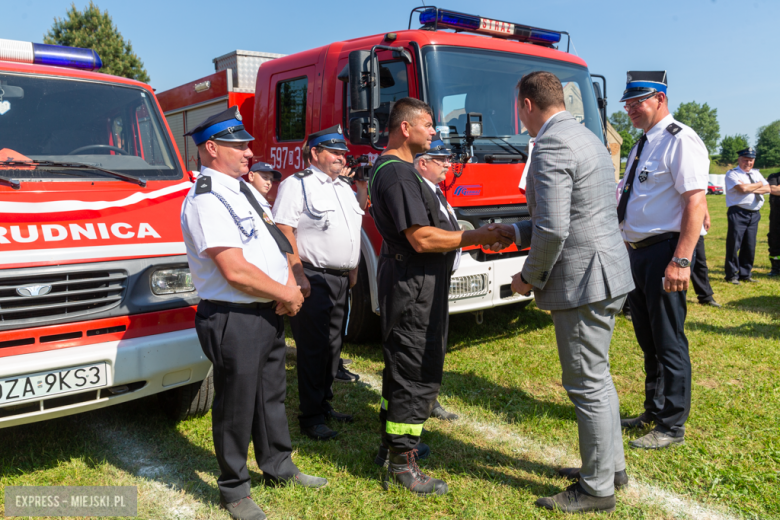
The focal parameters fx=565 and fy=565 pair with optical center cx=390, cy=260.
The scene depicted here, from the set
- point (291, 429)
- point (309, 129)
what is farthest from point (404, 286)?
point (309, 129)

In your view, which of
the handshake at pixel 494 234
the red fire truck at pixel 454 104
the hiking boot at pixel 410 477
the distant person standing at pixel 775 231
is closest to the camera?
the handshake at pixel 494 234

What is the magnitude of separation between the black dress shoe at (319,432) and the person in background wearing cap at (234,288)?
88 cm

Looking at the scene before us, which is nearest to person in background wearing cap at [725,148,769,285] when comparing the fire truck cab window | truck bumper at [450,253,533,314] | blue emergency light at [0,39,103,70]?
truck bumper at [450,253,533,314]

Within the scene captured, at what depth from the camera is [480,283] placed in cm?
480

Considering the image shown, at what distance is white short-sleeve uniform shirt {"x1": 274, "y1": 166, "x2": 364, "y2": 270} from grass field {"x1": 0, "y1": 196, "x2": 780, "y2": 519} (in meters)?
1.19

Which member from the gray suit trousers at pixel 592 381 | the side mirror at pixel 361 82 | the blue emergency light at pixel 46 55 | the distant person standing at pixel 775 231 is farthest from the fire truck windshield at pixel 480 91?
the distant person standing at pixel 775 231

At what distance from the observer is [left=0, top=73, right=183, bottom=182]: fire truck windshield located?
3557mm

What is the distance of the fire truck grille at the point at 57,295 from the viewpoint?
108 inches

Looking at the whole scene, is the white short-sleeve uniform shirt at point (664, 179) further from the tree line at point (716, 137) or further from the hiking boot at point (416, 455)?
the tree line at point (716, 137)

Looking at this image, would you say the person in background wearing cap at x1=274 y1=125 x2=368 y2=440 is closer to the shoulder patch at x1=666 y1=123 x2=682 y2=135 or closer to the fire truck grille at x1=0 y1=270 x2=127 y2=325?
the fire truck grille at x1=0 y1=270 x2=127 y2=325

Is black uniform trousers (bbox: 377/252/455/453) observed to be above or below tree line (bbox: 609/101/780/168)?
below

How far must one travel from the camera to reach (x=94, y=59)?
4.38 metres

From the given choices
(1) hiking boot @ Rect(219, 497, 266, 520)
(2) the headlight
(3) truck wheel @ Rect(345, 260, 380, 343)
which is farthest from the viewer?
(3) truck wheel @ Rect(345, 260, 380, 343)

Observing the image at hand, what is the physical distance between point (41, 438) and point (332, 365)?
1879 millimetres
